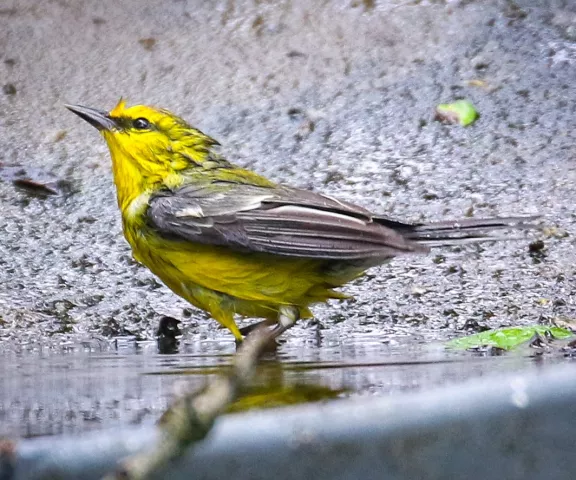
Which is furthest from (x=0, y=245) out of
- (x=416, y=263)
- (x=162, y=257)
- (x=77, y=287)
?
(x=416, y=263)

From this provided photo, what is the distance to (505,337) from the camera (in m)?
4.77

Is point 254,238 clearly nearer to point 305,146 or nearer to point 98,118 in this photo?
point 98,118

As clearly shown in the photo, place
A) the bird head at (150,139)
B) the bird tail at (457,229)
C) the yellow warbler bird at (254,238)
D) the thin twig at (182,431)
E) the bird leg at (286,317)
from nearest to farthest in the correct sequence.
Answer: the thin twig at (182,431)
the bird tail at (457,229)
the yellow warbler bird at (254,238)
the bird leg at (286,317)
the bird head at (150,139)

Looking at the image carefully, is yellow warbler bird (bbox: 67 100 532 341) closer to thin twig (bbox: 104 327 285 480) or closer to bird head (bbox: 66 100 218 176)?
bird head (bbox: 66 100 218 176)

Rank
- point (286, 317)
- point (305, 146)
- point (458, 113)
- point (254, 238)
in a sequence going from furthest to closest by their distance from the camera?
1. point (458, 113)
2. point (305, 146)
3. point (286, 317)
4. point (254, 238)

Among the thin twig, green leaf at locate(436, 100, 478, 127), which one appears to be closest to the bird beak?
green leaf at locate(436, 100, 478, 127)

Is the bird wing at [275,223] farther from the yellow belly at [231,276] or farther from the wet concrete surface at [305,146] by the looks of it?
the wet concrete surface at [305,146]

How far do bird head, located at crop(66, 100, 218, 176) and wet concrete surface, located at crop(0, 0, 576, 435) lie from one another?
0.85 meters

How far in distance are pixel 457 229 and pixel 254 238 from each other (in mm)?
874

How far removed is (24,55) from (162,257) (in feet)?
14.0

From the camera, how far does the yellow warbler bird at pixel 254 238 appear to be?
181 inches

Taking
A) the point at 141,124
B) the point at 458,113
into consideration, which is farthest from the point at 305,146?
the point at 141,124

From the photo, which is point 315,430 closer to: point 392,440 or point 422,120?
point 392,440

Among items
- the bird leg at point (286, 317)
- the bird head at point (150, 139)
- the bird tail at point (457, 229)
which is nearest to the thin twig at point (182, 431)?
the bird tail at point (457, 229)
